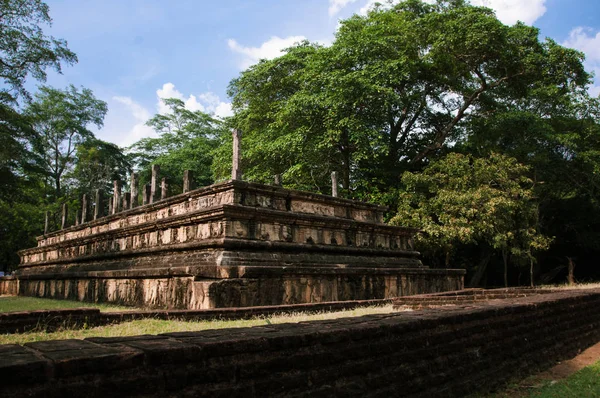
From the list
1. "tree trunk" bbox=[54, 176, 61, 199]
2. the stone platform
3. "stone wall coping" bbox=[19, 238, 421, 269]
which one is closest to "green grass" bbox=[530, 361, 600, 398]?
the stone platform

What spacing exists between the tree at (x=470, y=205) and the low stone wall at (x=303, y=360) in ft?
38.4

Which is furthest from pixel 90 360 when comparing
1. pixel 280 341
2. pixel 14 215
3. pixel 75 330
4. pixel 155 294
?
pixel 14 215

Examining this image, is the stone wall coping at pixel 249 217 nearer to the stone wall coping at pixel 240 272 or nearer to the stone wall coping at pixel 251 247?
the stone wall coping at pixel 251 247

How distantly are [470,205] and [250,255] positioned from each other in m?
10.1

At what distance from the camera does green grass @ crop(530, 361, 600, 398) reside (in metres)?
3.47

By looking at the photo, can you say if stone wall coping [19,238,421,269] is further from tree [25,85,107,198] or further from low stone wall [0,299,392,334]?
tree [25,85,107,198]

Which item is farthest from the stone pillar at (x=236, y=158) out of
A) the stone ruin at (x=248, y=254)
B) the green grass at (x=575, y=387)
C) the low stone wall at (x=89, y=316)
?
the green grass at (x=575, y=387)

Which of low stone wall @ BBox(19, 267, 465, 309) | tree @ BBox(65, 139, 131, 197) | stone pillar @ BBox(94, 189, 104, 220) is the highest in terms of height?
tree @ BBox(65, 139, 131, 197)

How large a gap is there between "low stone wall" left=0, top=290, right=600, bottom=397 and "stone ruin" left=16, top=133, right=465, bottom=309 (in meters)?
4.36

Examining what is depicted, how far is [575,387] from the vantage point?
366cm

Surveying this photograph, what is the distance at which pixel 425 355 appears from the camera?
3184mm

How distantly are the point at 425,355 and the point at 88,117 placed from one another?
36.4 metres

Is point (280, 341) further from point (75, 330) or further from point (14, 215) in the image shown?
point (14, 215)

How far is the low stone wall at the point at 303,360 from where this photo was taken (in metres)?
1.78
